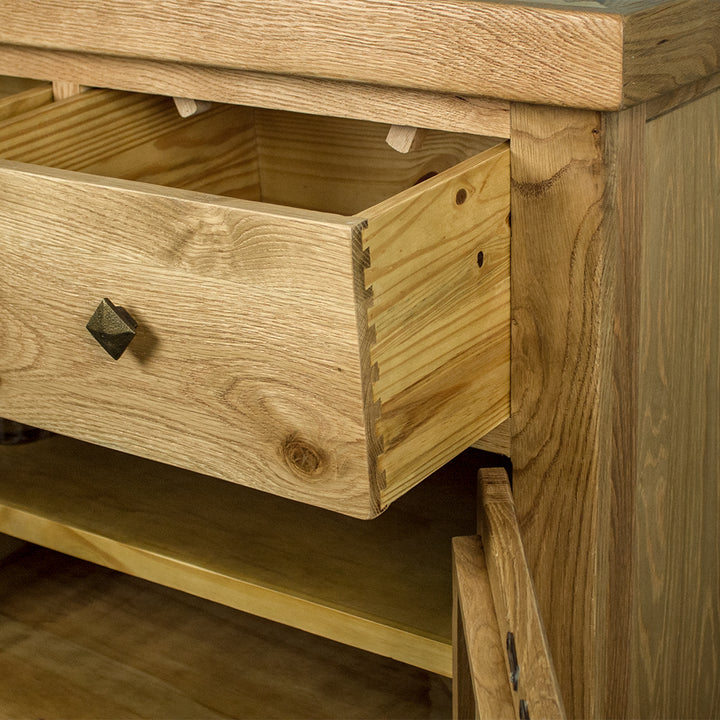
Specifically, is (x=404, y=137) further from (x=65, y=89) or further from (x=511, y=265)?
(x=65, y=89)

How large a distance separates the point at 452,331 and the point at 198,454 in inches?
6.7

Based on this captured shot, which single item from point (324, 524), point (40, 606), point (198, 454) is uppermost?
point (198, 454)

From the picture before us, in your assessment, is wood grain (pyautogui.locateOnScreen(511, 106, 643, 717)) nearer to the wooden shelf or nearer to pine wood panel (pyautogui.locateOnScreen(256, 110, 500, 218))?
the wooden shelf

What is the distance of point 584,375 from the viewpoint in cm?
69

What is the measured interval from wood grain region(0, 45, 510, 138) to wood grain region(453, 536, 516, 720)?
0.85ft

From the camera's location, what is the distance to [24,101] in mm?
853

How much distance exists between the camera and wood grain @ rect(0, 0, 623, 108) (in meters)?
0.60

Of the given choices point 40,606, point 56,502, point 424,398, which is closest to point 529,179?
point 424,398

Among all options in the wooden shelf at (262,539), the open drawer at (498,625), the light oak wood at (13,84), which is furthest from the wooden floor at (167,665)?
the light oak wood at (13,84)

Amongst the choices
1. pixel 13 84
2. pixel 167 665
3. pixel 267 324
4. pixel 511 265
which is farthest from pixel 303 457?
pixel 13 84

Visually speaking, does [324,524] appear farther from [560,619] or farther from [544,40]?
[544,40]

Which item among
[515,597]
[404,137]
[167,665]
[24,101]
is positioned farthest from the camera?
[167,665]

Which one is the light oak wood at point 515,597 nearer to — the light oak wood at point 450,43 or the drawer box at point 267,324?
the drawer box at point 267,324

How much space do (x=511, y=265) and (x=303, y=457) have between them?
0.59 ft
